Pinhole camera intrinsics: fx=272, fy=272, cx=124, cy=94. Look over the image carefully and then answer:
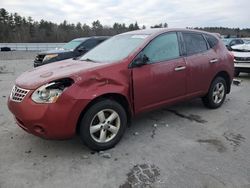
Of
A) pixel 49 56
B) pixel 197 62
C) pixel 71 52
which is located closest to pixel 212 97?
pixel 197 62

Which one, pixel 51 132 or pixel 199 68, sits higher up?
pixel 199 68

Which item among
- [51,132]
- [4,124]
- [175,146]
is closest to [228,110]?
[175,146]

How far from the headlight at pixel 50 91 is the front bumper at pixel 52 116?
0.18 feet

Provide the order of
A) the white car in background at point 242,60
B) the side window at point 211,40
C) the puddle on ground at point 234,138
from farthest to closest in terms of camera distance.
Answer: the white car in background at point 242,60 < the side window at point 211,40 < the puddle on ground at point 234,138

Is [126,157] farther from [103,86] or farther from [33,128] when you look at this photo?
[33,128]

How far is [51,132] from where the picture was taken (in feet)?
11.5

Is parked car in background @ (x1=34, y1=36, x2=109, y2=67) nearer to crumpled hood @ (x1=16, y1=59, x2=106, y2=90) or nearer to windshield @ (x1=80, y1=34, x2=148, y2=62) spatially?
windshield @ (x1=80, y1=34, x2=148, y2=62)

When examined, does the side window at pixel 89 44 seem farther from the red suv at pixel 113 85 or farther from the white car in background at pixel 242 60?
the red suv at pixel 113 85

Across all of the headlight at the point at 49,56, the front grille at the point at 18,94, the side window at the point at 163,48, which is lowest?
the front grille at the point at 18,94

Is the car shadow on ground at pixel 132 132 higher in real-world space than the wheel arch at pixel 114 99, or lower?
lower

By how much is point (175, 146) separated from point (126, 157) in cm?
81

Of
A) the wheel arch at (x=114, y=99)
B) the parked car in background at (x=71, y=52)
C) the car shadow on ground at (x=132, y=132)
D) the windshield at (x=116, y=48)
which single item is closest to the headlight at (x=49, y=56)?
the parked car in background at (x=71, y=52)

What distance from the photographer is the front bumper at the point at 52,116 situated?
3.42m

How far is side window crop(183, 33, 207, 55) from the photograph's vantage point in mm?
5133
